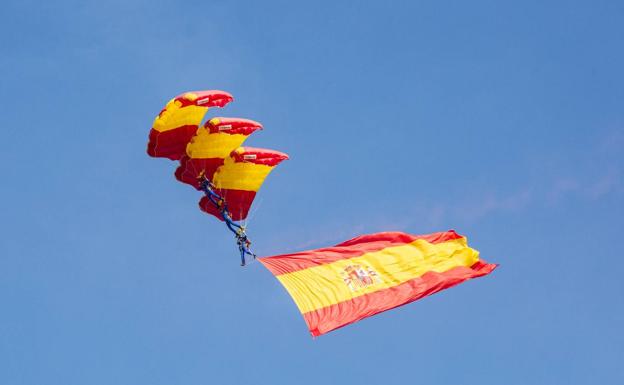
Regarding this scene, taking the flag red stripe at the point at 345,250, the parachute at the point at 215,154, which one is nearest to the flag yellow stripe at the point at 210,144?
the parachute at the point at 215,154

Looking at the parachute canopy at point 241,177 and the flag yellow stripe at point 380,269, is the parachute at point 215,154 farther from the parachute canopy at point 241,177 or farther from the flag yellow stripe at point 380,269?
the flag yellow stripe at point 380,269

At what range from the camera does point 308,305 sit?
38.0 m

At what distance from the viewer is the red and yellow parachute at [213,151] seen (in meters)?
40.2

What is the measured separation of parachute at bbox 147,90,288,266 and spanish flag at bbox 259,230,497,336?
6.62 ft

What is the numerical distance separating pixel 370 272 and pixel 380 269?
0.43 m

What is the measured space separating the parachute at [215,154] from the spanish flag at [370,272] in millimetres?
2018

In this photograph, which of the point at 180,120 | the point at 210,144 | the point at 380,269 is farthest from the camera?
the point at 380,269

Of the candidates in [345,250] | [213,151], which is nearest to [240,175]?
[213,151]

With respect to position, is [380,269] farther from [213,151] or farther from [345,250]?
[213,151]

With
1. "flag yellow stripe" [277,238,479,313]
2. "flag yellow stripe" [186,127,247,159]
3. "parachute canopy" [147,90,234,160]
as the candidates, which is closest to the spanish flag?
"flag yellow stripe" [277,238,479,313]

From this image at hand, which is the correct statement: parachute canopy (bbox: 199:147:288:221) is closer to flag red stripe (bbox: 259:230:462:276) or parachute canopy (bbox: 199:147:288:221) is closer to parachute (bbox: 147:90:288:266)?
parachute (bbox: 147:90:288:266)

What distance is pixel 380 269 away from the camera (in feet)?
137

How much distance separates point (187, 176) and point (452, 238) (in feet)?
28.2

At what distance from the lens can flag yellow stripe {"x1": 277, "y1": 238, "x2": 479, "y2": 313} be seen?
39.0m
